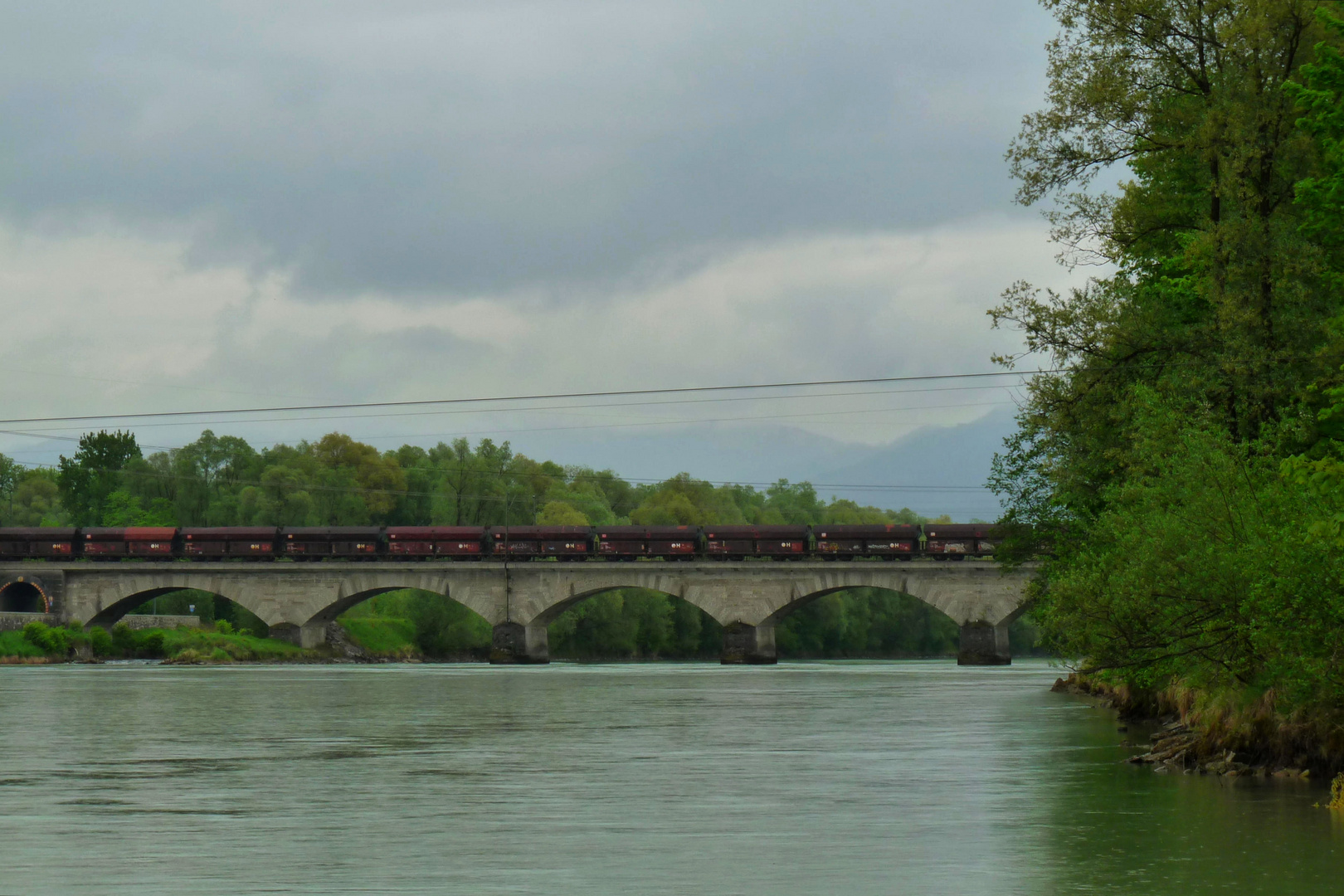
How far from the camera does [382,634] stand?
109562 mm

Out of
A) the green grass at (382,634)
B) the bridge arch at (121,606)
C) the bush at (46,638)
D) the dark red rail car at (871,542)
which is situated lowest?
the green grass at (382,634)

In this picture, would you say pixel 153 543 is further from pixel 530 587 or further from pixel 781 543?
pixel 781 543

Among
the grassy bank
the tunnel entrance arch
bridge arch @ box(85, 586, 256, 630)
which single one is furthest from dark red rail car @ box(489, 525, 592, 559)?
the tunnel entrance arch

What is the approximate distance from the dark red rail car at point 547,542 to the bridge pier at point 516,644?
436cm

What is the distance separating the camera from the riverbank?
2256cm

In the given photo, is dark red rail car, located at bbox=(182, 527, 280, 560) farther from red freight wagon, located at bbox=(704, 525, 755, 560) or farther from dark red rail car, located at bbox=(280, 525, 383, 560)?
red freight wagon, located at bbox=(704, 525, 755, 560)

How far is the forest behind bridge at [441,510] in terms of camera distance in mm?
113500

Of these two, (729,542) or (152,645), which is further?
(152,645)

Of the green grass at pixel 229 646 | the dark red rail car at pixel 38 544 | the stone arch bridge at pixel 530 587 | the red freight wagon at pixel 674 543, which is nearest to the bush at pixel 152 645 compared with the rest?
the green grass at pixel 229 646

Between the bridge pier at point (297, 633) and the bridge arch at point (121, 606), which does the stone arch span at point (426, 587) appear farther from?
the bridge arch at point (121, 606)

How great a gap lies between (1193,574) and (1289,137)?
1166 centimetres

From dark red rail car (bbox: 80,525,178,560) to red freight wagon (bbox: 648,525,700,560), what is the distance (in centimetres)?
3087

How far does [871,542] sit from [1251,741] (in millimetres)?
68687

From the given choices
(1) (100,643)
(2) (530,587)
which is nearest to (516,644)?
(2) (530,587)
